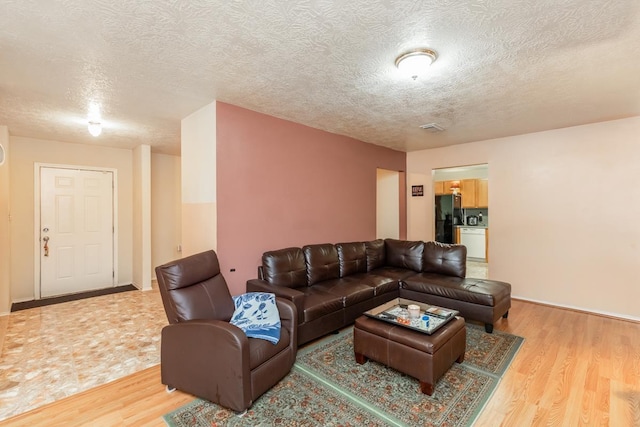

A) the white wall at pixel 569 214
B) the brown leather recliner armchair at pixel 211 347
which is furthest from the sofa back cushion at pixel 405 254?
the brown leather recliner armchair at pixel 211 347

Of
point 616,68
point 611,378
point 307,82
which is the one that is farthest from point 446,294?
point 307,82

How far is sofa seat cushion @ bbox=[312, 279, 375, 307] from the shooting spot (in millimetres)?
3309

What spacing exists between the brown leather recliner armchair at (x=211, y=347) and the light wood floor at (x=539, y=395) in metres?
0.28

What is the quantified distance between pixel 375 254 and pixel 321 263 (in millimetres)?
1183

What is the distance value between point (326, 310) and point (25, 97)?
377cm

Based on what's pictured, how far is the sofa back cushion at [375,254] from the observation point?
15.0 feet

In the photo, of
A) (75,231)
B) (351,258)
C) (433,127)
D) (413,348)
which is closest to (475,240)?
(433,127)

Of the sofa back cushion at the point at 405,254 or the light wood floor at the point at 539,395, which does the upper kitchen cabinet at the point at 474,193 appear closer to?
the sofa back cushion at the point at 405,254

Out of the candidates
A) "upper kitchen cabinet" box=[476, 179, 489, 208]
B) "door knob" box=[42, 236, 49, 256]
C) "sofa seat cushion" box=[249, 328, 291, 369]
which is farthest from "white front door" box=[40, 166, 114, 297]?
"upper kitchen cabinet" box=[476, 179, 489, 208]

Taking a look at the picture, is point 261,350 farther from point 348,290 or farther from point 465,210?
point 465,210

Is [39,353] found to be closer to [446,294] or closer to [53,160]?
[53,160]

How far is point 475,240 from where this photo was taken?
731cm

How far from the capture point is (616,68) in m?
2.42

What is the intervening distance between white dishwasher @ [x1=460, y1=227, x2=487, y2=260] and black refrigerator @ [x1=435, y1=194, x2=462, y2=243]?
26 centimetres
